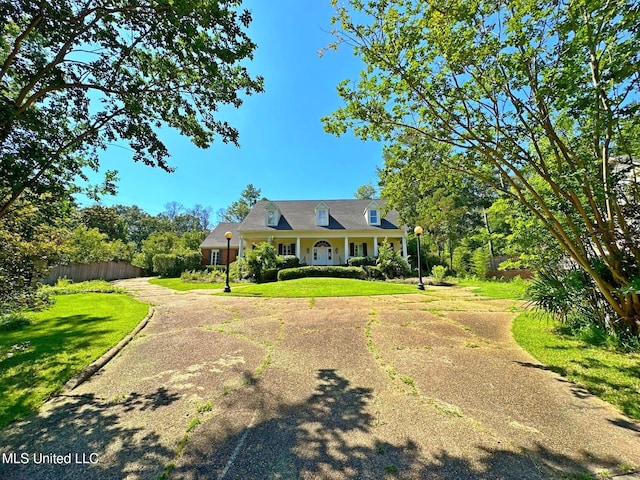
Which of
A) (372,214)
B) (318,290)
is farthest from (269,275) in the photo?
(372,214)

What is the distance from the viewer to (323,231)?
22.5m

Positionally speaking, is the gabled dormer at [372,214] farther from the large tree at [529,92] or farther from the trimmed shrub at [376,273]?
the large tree at [529,92]

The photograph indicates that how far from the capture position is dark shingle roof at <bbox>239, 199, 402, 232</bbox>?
75.1 feet

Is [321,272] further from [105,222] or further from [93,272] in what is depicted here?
[105,222]

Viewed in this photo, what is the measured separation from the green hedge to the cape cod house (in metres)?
4.64

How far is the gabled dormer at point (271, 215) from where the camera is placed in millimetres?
23375

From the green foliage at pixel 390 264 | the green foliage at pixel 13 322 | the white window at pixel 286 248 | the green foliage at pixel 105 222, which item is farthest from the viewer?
the green foliage at pixel 105 222

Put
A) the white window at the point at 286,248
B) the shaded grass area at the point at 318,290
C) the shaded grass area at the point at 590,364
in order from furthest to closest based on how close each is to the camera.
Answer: the white window at the point at 286,248
the shaded grass area at the point at 318,290
the shaded grass area at the point at 590,364

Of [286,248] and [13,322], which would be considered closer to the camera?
[13,322]

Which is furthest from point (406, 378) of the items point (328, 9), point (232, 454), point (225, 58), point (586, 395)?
point (328, 9)

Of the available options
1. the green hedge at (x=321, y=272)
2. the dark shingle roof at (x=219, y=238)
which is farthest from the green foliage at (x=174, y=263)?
the green hedge at (x=321, y=272)

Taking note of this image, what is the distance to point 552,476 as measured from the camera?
6.61ft

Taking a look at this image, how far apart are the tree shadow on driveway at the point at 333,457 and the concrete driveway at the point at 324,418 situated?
0.01 metres

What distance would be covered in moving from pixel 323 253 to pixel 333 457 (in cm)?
2152
